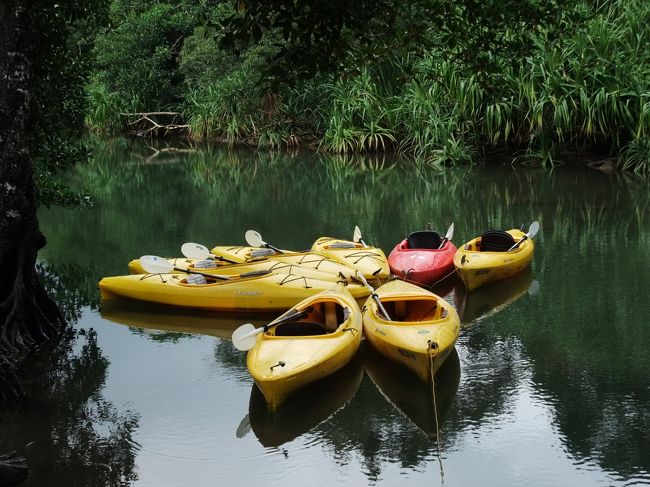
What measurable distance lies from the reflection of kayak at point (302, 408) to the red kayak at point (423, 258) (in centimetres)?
249

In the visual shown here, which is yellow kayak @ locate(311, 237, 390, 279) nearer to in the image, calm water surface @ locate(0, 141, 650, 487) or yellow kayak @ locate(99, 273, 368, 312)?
yellow kayak @ locate(99, 273, 368, 312)

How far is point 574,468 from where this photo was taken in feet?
18.1

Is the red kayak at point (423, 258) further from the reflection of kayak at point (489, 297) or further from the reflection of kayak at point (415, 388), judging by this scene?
the reflection of kayak at point (415, 388)

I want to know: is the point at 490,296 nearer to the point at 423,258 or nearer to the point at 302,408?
the point at 423,258

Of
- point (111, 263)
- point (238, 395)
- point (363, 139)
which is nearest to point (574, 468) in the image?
point (238, 395)

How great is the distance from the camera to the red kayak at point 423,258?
950 centimetres

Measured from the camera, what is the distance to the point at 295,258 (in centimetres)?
932

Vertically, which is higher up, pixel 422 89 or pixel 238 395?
pixel 422 89

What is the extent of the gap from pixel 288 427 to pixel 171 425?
81cm

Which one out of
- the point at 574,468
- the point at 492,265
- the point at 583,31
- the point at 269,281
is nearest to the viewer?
the point at 574,468

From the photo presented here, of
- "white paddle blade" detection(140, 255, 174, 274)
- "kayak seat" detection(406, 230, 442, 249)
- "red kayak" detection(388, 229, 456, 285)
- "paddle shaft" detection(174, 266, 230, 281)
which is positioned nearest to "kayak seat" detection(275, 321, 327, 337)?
"paddle shaft" detection(174, 266, 230, 281)

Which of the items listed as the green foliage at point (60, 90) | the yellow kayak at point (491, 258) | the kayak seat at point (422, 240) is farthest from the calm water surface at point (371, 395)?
the green foliage at point (60, 90)

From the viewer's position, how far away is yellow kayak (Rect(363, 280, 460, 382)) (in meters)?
6.76

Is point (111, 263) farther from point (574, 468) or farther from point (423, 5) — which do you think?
point (574, 468)
